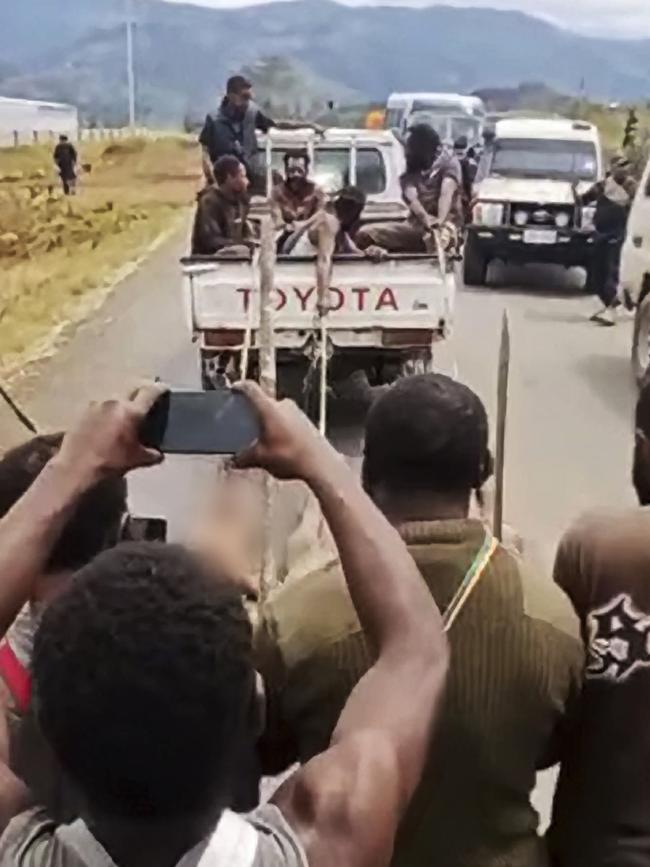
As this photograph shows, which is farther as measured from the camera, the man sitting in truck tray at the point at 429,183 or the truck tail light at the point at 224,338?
the man sitting in truck tray at the point at 429,183

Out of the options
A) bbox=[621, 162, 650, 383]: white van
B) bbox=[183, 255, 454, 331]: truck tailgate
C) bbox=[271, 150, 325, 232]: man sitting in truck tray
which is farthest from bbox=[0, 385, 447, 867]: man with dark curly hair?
bbox=[621, 162, 650, 383]: white van

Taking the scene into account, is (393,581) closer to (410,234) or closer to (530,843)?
(530,843)

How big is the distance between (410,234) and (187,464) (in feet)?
10.5

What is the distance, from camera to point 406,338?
29.2ft

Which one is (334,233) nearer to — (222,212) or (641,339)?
(222,212)

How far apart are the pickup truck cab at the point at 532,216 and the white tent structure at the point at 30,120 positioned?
4631 millimetres

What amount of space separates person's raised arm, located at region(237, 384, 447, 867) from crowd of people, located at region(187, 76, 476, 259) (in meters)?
6.85

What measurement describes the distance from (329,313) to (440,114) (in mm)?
15244

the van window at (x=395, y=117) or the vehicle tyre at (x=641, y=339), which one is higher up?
the van window at (x=395, y=117)

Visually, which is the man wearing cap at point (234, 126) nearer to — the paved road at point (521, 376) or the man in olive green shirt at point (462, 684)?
the paved road at point (521, 376)

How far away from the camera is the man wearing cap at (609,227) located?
47.3 ft

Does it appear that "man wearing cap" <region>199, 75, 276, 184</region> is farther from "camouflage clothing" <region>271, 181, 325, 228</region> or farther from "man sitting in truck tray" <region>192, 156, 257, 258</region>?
"man sitting in truck tray" <region>192, 156, 257, 258</region>

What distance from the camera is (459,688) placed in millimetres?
2225

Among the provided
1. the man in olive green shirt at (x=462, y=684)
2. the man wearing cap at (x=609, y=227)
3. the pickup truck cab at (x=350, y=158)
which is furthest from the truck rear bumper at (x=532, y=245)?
the man in olive green shirt at (x=462, y=684)
